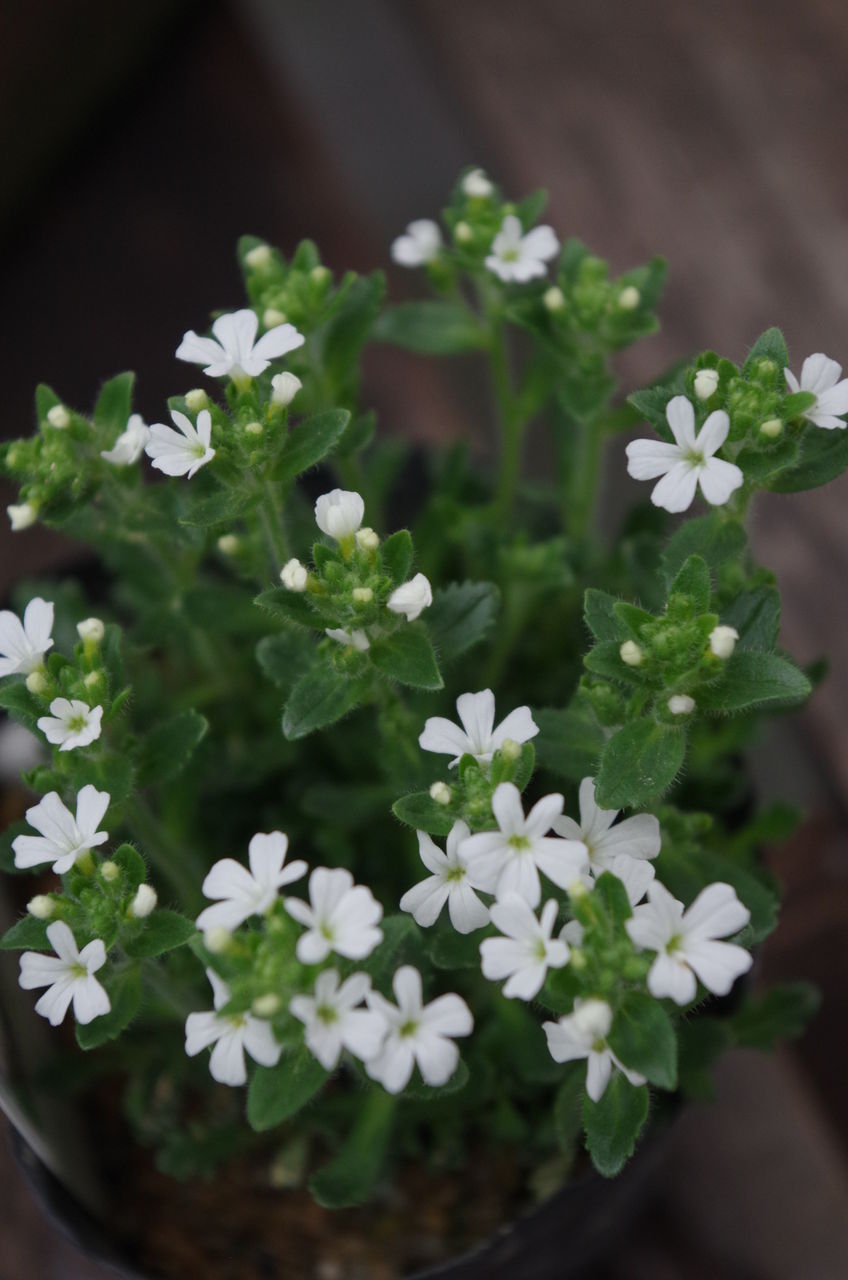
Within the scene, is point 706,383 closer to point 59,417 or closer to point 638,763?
point 638,763

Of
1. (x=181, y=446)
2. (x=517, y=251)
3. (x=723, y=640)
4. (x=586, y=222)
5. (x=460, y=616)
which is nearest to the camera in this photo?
(x=723, y=640)

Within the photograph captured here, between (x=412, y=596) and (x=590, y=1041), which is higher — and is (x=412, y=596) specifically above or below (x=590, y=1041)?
above

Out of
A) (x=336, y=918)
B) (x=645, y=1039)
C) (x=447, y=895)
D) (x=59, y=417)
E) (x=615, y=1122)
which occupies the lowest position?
(x=615, y=1122)

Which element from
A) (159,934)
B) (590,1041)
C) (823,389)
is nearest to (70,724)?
(159,934)

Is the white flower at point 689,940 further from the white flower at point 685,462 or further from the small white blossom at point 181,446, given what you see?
the small white blossom at point 181,446

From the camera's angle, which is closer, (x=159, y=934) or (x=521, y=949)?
(x=521, y=949)

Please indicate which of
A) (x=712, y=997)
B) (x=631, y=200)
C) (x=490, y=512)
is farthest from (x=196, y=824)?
(x=631, y=200)
